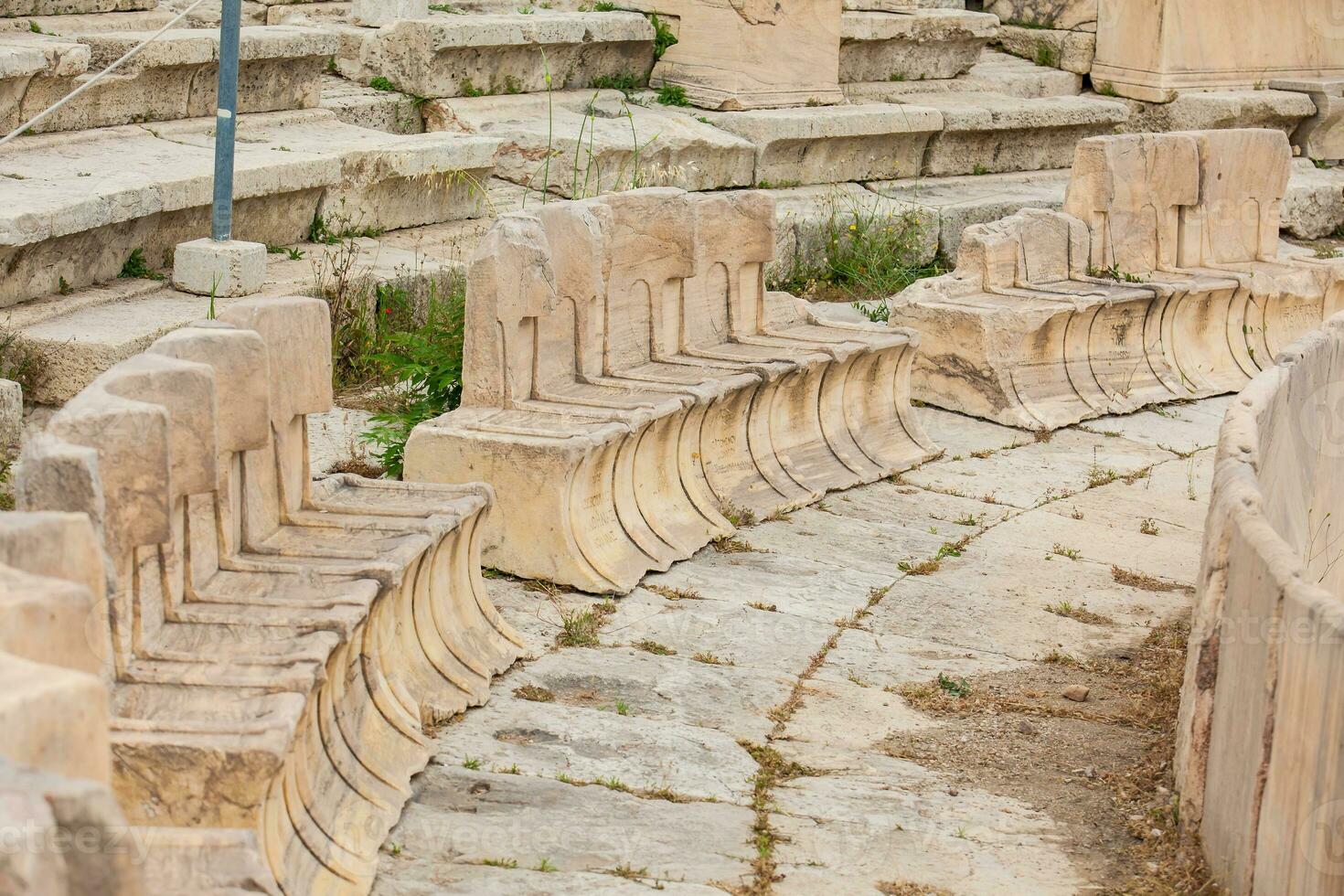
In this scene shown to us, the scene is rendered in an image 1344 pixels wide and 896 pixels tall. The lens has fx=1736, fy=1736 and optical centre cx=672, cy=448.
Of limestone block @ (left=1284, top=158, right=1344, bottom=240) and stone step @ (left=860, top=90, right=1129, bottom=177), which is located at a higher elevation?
stone step @ (left=860, top=90, right=1129, bottom=177)

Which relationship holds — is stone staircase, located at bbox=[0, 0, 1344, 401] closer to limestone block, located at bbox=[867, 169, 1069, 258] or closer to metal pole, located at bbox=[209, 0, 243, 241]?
limestone block, located at bbox=[867, 169, 1069, 258]

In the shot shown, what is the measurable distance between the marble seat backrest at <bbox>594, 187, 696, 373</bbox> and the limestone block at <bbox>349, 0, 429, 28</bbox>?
11.6 feet

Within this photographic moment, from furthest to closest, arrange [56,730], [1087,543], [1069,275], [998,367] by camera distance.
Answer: [1069,275] < [998,367] < [1087,543] < [56,730]

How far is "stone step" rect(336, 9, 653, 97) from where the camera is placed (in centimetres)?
953

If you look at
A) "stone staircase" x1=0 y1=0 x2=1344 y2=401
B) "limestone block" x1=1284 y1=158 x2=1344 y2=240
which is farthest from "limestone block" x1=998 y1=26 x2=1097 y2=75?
"limestone block" x1=1284 y1=158 x2=1344 y2=240

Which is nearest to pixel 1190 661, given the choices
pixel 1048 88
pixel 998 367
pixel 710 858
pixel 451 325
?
pixel 710 858

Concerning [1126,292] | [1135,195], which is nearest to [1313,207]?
[1135,195]

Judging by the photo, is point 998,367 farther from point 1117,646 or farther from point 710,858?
point 710,858

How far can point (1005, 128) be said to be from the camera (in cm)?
1209

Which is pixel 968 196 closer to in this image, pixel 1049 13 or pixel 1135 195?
pixel 1135 195

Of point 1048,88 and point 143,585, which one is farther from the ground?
point 1048,88

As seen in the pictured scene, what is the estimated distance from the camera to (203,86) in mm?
8438

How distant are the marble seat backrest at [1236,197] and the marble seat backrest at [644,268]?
3.76 metres

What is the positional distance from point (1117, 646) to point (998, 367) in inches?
109
